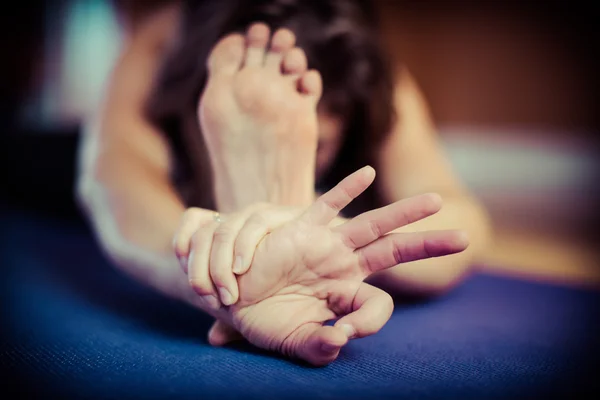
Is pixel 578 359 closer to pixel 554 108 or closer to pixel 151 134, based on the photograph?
pixel 151 134

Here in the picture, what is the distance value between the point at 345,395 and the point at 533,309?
1.63 ft

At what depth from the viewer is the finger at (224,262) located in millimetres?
449

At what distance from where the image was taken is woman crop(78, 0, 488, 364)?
1.95 ft

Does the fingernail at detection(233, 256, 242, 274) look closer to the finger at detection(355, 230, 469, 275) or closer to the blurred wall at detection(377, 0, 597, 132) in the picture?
the finger at detection(355, 230, 469, 275)

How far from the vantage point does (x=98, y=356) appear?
491mm

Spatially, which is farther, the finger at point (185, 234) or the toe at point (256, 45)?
the toe at point (256, 45)

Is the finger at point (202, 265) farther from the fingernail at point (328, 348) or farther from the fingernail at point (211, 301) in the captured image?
the fingernail at point (328, 348)

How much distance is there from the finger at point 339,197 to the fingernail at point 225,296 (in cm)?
10

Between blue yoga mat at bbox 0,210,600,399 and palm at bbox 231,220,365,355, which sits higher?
palm at bbox 231,220,365,355

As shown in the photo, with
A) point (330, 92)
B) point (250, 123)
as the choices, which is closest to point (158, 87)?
point (330, 92)

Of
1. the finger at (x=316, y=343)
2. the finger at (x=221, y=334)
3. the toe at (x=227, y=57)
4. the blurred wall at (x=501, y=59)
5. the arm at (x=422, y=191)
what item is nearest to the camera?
the finger at (x=316, y=343)

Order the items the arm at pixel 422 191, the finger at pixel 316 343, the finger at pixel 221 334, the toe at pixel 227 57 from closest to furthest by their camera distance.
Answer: the finger at pixel 316 343
the finger at pixel 221 334
the toe at pixel 227 57
the arm at pixel 422 191

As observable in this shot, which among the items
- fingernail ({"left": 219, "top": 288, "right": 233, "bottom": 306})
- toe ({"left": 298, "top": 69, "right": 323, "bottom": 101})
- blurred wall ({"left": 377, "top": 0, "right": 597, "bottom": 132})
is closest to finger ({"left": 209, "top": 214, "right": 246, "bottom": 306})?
fingernail ({"left": 219, "top": 288, "right": 233, "bottom": 306})

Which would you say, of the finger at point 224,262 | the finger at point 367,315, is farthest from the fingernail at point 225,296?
the finger at point 367,315
